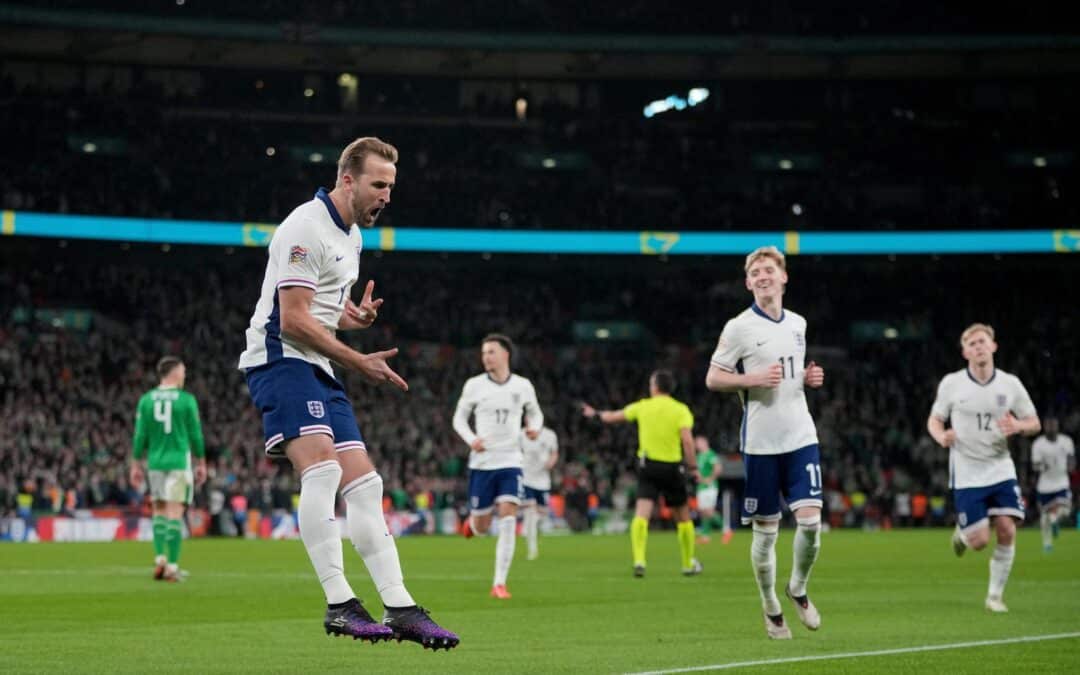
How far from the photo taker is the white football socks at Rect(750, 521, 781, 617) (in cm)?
1099

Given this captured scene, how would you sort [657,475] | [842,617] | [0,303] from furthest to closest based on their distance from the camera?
[0,303], [657,475], [842,617]

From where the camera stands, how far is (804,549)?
1114cm

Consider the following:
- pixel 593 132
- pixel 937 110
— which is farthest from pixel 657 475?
pixel 937 110

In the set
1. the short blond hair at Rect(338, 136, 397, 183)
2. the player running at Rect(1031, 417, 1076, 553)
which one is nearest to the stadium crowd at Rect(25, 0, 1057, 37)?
the player running at Rect(1031, 417, 1076, 553)

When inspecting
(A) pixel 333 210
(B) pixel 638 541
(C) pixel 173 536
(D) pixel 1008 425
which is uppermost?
(A) pixel 333 210

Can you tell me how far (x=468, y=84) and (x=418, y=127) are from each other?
3306 mm

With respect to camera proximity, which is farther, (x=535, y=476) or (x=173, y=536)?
(x=535, y=476)

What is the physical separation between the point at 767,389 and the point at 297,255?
4.56 m

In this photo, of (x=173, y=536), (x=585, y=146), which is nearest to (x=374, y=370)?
(x=173, y=536)

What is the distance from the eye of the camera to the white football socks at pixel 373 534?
24.5ft

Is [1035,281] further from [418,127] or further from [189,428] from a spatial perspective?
[189,428]

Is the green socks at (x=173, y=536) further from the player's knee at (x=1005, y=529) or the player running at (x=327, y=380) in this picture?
the player running at (x=327, y=380)

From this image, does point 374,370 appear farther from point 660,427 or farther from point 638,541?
point 660,427

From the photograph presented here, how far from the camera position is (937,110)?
56.9 meters
